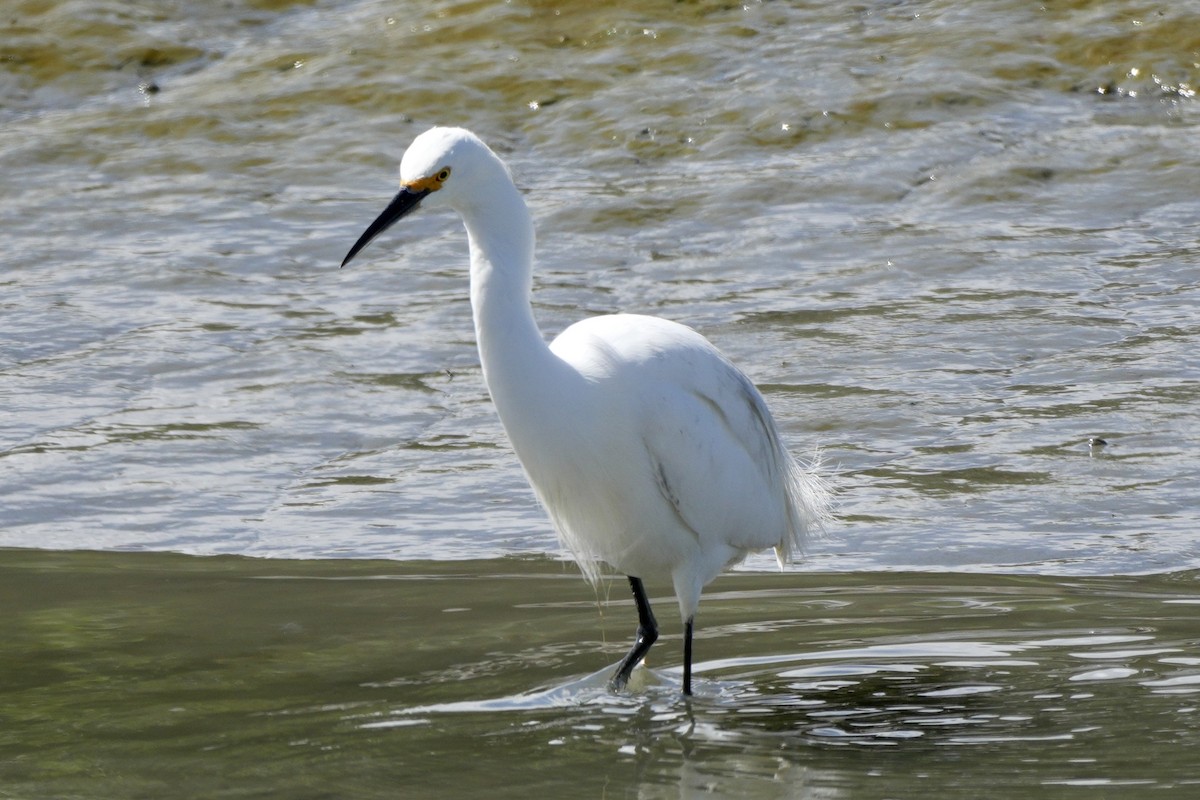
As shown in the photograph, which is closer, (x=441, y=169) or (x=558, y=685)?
(x=441, y=169)

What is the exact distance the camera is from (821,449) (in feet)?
22.4

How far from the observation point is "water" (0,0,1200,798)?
425 centimetres

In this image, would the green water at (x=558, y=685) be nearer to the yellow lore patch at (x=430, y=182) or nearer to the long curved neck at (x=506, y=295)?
the long curved neck at (x=506, y=295)

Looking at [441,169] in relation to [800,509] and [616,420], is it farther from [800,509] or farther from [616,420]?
[800,509]

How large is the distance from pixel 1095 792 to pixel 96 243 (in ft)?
26.7

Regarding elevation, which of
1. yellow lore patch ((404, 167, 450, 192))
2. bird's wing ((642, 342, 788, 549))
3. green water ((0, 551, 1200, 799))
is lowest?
green water ((0, 551, 1200, 799))

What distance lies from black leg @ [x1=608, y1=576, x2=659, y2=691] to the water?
0.11 metres

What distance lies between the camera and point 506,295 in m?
4.15

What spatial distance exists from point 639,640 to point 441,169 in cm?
153

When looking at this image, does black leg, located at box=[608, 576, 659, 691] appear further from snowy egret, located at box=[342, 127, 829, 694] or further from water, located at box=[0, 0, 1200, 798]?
water, located at box=[0, 0, 1200, 798]

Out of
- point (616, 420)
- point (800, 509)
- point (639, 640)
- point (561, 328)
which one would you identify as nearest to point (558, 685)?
point (639, 640)

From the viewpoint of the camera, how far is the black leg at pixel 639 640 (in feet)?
15.3

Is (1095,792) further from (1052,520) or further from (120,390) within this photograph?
(120,390)

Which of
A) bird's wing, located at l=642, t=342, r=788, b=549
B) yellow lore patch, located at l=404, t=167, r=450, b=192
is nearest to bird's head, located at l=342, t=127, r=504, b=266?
yellow lore patch, located at l=404, t=167, r=450, b=192
